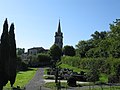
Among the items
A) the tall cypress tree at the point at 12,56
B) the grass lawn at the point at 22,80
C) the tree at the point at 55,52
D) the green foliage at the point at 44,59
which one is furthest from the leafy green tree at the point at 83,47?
the tall cypress tree at the point at 12,56

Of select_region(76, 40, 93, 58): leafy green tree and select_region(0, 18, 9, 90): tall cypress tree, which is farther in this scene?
select_region(76, 40, 93, 58): leafy green tree

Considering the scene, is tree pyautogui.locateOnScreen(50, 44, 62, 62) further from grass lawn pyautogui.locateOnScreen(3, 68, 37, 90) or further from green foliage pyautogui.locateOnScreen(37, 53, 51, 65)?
grass lawn pyautogui.locateOnScreen(3, 68, 37, 90)

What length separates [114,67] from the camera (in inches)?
2147

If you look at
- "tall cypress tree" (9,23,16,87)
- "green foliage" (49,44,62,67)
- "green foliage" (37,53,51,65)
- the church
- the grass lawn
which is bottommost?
the grass lawn

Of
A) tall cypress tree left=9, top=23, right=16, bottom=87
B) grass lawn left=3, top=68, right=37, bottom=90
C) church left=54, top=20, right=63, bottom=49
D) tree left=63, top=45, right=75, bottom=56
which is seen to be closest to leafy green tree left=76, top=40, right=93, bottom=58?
tree left=63, top=45, right=75, bottom=56

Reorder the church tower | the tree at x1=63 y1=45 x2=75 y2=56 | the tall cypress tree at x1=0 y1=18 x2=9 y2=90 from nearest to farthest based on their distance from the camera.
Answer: the tall cypress tree at x1=0 y1=18 x2=9 y2=90, the tree at x1=63 y1=45 x2=75 y2=56, the church tower

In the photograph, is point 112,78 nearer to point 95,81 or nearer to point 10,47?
point 95,81

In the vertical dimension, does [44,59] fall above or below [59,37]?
below

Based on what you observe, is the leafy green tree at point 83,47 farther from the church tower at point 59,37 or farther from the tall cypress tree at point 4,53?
the tall cypress tree at point 4,53

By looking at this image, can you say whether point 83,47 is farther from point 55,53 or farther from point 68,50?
point 68,50

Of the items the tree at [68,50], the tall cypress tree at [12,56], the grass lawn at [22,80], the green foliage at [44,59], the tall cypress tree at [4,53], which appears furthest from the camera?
the tree at [68,50]

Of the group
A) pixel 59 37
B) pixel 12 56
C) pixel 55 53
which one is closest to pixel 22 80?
pixel 12 56

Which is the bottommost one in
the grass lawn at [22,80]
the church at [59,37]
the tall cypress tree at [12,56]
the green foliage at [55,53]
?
the grass lawn at [22,80]

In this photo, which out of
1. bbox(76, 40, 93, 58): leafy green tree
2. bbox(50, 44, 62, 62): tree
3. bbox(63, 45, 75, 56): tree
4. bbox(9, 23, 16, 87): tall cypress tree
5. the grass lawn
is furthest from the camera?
bbox(63, 45, 75, 56): tree
